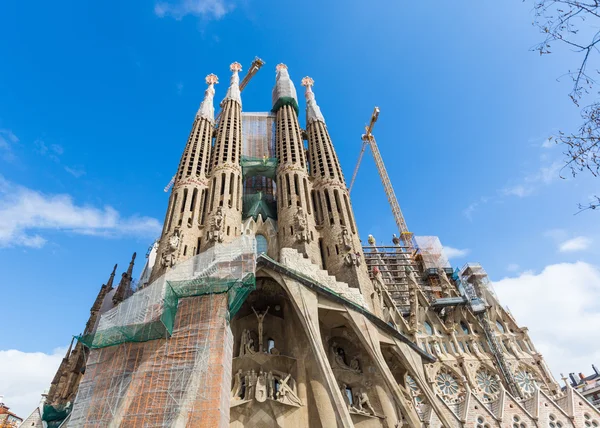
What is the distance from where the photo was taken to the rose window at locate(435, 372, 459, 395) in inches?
957

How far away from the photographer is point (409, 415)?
48.7 feet

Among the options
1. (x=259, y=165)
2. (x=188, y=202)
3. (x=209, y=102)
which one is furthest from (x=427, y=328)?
(x=209, y=102)

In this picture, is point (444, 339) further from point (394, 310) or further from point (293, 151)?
point (293, 151)

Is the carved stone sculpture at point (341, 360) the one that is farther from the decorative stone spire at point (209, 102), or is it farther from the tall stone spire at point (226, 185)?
the decorative stone spire at point (209, 102)

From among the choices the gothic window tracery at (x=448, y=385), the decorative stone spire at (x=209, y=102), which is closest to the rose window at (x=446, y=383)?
the gothic window tracery at (x=448, y=385)

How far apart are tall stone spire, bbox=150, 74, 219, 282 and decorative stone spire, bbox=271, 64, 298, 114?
7436 mm

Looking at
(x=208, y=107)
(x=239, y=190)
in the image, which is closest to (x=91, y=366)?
(x=239, y=190)

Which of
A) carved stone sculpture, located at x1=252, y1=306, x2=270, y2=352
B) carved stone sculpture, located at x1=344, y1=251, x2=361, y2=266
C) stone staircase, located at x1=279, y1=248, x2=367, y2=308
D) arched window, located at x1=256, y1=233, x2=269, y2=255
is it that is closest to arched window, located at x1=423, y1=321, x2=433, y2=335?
carved stone sculpture, located at x1=344, y1=251, x2=361, y2=266

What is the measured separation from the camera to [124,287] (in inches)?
1237

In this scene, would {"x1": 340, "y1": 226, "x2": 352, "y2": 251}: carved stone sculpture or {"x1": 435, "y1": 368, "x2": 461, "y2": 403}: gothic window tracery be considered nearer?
{"x1": 340, "y1": 226, "x2": 352, "y2": 251}: carved stone sculpture

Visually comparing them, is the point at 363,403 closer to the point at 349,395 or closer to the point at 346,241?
the point at 349,395

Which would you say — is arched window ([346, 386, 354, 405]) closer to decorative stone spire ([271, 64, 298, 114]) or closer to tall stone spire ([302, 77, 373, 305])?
tall stone spire ([302, 77, 373, 305])

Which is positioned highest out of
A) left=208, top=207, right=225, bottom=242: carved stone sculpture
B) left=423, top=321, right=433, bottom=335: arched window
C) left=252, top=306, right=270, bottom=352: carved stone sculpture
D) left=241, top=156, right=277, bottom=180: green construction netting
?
left=241, top=156, right=277, bottom=180: green construction netting

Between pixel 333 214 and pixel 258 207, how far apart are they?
628 centimetres
